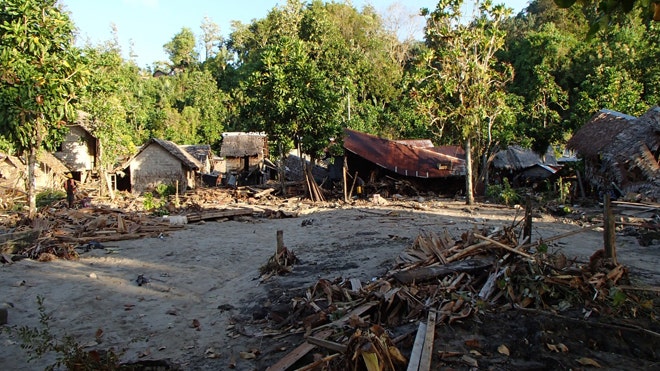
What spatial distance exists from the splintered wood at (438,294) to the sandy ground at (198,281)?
0.72 metres

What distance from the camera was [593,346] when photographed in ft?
16.3

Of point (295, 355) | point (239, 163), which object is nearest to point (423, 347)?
point (295, 355)

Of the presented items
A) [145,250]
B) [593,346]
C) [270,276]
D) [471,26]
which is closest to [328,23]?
[471,26]

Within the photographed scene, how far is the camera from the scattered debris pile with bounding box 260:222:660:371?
484cm

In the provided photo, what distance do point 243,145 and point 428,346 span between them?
108 feet

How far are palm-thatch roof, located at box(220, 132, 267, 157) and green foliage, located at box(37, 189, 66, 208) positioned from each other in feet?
44.4

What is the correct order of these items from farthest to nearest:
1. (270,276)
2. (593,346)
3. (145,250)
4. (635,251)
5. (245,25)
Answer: (245,25) < (145,250) < (635,251) < (270,276) < (593,346)

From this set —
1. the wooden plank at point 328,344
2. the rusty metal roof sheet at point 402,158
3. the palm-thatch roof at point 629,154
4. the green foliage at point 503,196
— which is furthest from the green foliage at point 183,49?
Result: the wooden plank at point 328,344

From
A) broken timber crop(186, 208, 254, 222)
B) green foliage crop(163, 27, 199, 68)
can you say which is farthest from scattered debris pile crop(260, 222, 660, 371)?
green foliage crop(163, 27, 199, 68)

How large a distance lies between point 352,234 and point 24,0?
11.4m

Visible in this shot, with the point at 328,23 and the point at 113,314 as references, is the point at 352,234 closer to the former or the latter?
the point at 113,314

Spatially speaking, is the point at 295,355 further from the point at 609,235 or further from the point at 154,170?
the point at 154,170

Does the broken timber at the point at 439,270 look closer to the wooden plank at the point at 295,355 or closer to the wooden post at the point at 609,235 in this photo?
the wooden plank at the point at 295,355

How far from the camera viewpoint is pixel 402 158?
24250 millimetres
